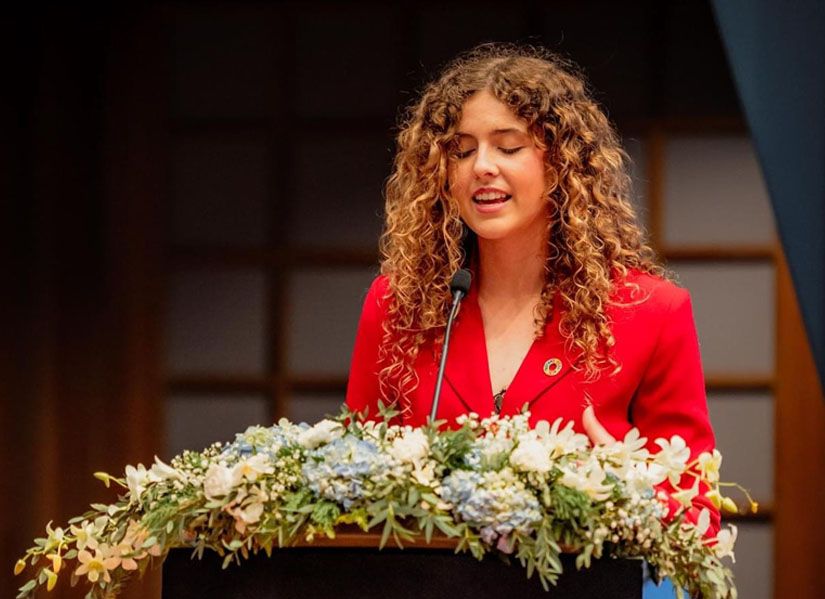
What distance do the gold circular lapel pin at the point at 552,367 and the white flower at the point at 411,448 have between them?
581 mm

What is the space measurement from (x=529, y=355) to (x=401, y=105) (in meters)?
2.20

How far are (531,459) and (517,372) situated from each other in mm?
604

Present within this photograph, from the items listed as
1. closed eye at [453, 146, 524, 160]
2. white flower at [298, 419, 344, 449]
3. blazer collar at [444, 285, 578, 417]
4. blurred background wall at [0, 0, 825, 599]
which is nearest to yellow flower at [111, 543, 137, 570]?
white flower at [298, 419, 344, 449]

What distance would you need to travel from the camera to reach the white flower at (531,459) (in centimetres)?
149

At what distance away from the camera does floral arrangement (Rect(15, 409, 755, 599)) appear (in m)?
1.45

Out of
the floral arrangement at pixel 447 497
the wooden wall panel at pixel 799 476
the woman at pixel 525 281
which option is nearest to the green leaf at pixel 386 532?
the floral arrangement at pixel 447 497

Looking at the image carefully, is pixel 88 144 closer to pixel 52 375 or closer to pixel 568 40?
pixel 52 375

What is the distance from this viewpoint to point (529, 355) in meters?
2.12

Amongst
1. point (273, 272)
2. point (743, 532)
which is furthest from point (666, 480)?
point (273, 272)

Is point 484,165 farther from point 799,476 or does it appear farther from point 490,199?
point 799,476

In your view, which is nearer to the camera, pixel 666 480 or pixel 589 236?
pixel 666 480

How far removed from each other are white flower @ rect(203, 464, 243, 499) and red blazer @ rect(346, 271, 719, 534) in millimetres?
571

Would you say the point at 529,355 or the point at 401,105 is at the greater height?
the point at 401,105

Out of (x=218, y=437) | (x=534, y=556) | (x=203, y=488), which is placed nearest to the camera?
(x=534, y=556)
